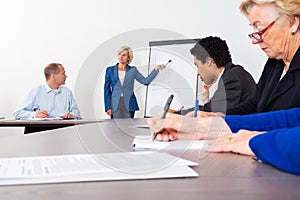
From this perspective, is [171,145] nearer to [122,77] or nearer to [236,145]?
[236,145]

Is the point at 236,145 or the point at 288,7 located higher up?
the point at 288,7

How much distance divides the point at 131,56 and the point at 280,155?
3382mm

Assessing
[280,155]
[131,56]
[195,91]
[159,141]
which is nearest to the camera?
[280,155]

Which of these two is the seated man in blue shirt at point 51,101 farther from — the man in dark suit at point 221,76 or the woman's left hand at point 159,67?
the man in dark suit at point 221,76

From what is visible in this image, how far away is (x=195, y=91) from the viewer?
3.66 metres

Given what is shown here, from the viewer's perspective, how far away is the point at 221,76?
2.29 metres

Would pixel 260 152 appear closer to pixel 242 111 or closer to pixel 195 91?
pixel 242 111

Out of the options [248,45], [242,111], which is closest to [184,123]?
[242,111]

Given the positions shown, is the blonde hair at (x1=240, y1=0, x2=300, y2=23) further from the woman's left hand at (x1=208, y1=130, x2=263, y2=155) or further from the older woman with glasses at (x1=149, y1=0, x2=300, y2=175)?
the woman's left hand at (x1=208, y1=130, x2=263, y2=155)

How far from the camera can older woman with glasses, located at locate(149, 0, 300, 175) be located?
2.26 feet

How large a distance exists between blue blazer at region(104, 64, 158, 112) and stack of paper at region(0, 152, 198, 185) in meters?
2.64

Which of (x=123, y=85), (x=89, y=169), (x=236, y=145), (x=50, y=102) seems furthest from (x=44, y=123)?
(x=89, y=169)

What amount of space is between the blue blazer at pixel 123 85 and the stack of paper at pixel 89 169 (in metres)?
2.64

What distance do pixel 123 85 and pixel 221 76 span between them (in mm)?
1378
